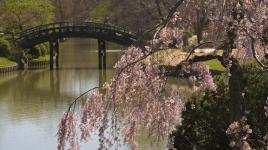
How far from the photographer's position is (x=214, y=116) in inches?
532

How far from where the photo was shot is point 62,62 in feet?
201

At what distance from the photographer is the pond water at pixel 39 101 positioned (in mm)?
22062

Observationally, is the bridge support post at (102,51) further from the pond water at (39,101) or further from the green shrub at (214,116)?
the green shrub at (214,116)

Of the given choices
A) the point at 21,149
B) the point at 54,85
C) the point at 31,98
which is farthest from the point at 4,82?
the point at 21,149

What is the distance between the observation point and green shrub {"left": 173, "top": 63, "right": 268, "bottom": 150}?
43.7 feet

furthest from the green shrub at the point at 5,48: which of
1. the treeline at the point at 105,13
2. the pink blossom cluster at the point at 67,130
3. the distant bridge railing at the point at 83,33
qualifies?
the pink blossom cluster at the point at 67,130

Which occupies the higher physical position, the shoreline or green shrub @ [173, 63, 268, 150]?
green shrub @ [173, 63, 268, 150]

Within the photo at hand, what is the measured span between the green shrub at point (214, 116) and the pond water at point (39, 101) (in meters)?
4.82

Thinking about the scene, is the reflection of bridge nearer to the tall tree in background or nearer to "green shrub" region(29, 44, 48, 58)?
"green shrub" region(29, 44, 48, 58)

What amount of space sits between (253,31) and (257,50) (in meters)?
1.02

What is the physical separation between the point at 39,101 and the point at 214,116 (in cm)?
2117

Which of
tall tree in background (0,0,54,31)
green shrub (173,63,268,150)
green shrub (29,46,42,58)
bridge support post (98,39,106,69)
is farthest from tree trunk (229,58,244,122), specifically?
Result: tall tree in background (0,0,54,31)

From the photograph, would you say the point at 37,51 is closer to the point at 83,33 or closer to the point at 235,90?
the point at 83,33

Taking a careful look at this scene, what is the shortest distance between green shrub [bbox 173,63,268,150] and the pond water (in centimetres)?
482
